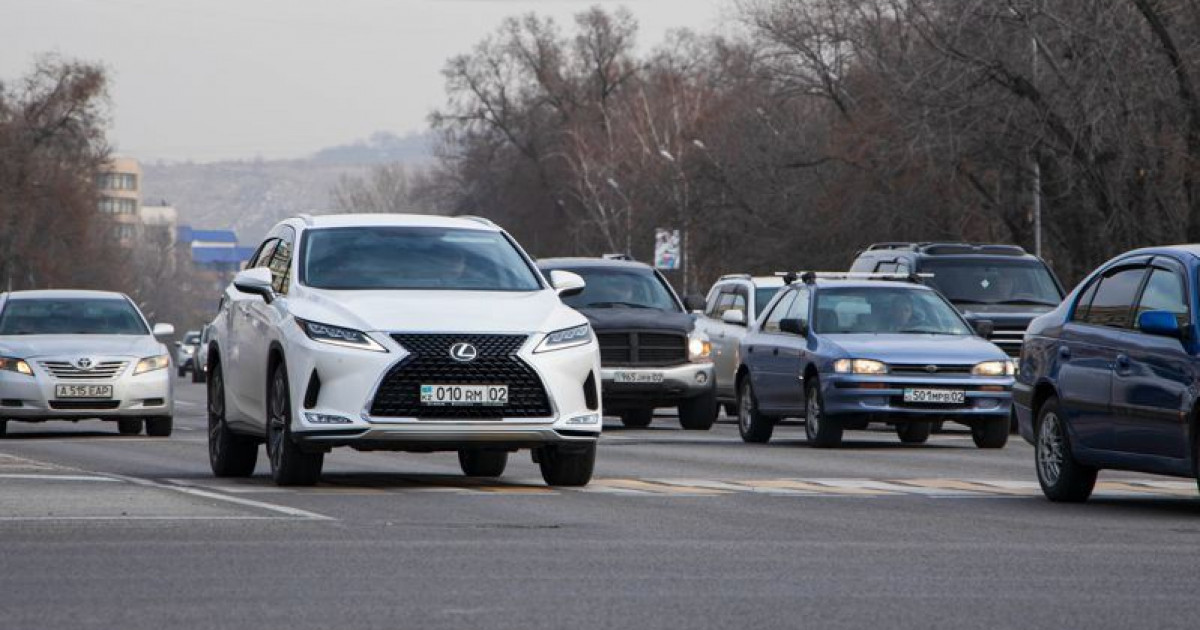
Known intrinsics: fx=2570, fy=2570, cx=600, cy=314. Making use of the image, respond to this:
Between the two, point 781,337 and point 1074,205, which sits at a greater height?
point 1074,205

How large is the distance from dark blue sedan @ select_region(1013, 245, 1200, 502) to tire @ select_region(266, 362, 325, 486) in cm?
460

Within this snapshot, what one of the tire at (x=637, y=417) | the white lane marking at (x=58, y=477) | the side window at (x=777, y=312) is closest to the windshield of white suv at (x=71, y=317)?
the tire at (x=637, y=417)

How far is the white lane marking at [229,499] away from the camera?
13645 millimetres

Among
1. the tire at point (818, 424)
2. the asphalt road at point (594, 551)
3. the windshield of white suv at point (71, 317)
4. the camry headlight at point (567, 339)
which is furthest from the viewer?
the windshield of white suv at point (71, 317)

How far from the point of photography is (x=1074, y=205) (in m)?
49.1

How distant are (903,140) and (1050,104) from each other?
3.98m

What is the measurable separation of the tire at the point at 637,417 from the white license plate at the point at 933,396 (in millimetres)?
8777

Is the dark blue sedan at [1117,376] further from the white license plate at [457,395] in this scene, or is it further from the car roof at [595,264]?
the car roof at [595,264]

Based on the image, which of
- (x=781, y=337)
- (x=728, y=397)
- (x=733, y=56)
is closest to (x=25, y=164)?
(x=733, y=56)

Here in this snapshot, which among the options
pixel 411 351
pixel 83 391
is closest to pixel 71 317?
pixel 83 391

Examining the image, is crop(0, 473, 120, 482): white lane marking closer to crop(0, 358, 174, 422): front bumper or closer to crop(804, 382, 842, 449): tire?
crop(804, 382, 842, 449): tire

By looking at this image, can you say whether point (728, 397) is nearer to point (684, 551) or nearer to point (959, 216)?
point (684, 551)

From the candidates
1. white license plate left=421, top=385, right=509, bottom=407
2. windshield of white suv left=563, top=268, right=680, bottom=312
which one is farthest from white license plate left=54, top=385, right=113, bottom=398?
white license plate left=421, top=385, right=509, bottom=407

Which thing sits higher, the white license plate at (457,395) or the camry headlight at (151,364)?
the camry headlight at (151,364)
